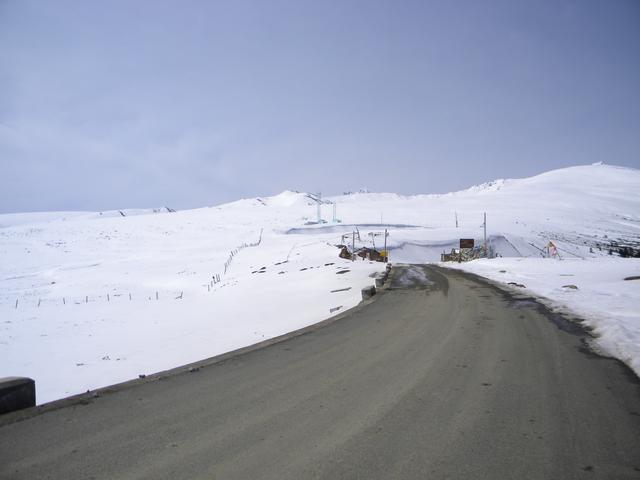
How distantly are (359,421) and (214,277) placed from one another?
1245 inches

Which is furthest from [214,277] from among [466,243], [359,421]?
[359,421]

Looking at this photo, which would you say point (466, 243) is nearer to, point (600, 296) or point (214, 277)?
point (214, 277)

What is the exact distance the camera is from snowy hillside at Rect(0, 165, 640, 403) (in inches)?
422

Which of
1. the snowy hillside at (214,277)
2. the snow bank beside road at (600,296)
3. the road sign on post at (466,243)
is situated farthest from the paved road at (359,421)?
the road sign on post at (466,243)

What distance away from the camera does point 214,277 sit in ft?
114

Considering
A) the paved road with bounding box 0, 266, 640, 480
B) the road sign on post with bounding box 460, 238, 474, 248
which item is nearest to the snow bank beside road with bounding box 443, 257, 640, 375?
the paved road with bounding box 0, 266, 640, 480

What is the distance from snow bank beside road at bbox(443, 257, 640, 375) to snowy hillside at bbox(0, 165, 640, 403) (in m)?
0.05

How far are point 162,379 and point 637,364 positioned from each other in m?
6.98

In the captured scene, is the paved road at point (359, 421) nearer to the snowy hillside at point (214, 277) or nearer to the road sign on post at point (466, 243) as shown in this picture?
the snowy hillside at point (214, 277)

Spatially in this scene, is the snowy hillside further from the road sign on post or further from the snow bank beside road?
the road sign on post

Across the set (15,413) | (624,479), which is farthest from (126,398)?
(624,479)

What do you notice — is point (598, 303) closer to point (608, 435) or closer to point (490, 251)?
point (608, 435)

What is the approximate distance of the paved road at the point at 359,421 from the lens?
11.7ft

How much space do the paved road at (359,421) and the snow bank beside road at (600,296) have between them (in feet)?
2.51
